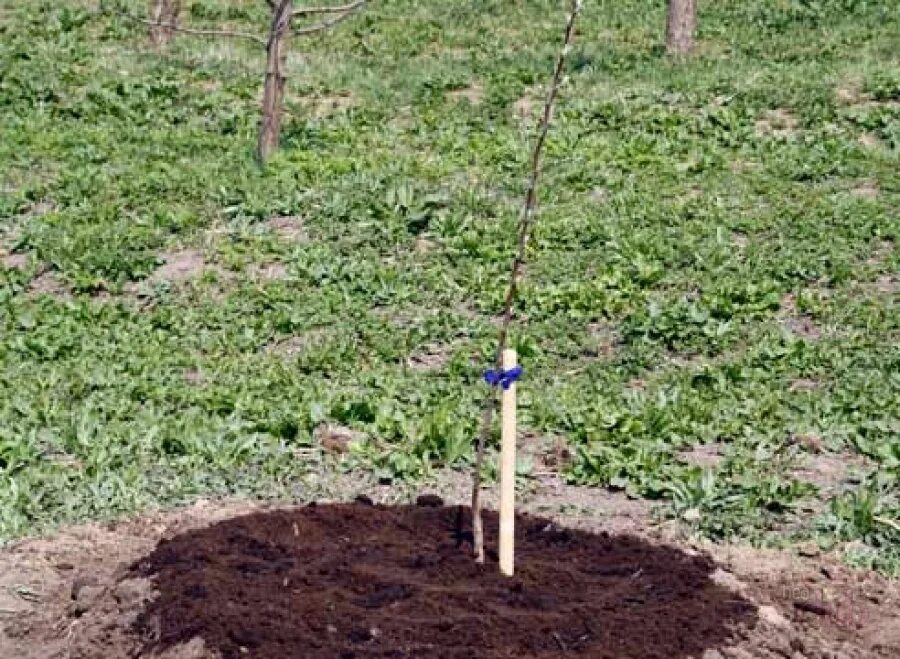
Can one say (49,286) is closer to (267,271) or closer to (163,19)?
(267,271)

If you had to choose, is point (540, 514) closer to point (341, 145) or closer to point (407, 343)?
point (407, 343)

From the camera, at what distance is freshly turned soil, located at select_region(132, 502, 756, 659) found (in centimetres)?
479

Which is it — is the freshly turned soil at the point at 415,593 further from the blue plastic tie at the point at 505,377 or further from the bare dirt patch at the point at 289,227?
the bare dirt patch at the point at 289,227

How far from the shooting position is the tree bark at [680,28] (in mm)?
15534

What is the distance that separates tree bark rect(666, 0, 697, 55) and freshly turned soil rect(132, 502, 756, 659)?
10410 mm

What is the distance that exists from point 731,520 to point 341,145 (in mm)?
6678

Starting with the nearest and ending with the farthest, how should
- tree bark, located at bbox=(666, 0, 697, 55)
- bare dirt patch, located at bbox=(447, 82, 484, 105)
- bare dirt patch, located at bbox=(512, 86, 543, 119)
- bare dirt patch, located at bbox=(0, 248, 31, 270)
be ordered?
1. bare dirt patch, located at bbox=(0, 248, 31, 270)
2. bare dirt patch, located at bbox=(512, 86, 543, 119)
3. bare dirt patch, located at bbox=(447, 82, 484, 105)
4. tree bark, located at bbox=(666, 0, 697, 55)

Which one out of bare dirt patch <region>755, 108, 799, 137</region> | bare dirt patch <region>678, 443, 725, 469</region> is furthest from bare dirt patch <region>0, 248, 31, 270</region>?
bare dirt patch <region>755, 108, 799, 137</region>

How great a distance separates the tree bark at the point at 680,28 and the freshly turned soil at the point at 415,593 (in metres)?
→ 10.4

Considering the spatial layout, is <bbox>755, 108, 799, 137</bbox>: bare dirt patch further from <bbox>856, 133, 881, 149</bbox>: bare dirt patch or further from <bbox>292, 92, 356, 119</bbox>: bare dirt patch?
<bbox>292, 92, 356, 119</bbox>: bare dirt patch

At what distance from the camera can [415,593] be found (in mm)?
5082

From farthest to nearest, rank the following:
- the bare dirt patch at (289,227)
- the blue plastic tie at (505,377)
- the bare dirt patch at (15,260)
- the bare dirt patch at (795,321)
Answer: the bare dirt patch at (289,227), the bare dirt patch at (15,260), the bare dirt patch at (795,321), the blue plastic tie at (505,377)

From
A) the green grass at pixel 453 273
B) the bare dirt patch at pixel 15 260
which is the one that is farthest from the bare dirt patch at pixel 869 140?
the bare dirt patch at pixel 15 260

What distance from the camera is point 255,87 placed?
14469 millimetres
